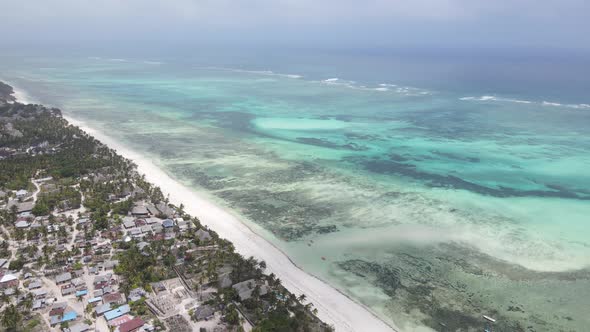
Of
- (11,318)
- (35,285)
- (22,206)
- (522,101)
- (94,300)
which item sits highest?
(522,101)

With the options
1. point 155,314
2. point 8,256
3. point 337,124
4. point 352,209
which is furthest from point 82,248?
point 337,124

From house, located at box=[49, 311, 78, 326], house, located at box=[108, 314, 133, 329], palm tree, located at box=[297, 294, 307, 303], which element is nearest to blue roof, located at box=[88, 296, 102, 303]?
house, located at box=[49, 311, 78, 326]

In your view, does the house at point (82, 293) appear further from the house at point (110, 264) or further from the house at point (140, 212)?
the house at point (140, 212)

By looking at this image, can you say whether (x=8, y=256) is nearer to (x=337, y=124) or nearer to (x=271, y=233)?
(x=271, y=233)

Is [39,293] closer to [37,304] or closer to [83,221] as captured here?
[37,304]

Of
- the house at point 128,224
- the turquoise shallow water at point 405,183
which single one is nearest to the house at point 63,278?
the house at point 128,224

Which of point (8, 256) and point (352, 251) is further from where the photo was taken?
point (352, 251)

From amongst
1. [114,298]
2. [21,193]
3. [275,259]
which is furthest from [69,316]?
[21,193]
